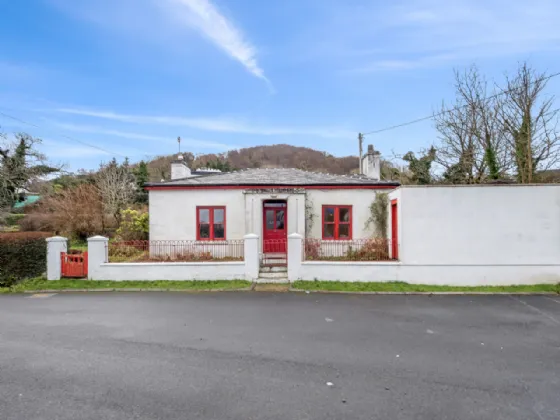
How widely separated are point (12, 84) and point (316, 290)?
17.4m

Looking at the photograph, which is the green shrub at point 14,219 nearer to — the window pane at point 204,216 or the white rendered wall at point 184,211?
the white rendered wall at point 184,211

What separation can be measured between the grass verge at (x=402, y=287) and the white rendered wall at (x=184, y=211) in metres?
5.17

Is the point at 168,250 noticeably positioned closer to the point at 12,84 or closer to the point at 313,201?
the point at 313,201

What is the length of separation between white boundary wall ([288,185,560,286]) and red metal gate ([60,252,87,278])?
7120 mm

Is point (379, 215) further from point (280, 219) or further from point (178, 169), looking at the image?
point (178, 169)

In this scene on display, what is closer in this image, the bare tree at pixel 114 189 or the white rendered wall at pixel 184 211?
the white rendered wall at pixel 184 211

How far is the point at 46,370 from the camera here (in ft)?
15.5

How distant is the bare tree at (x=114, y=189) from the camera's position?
26.6m

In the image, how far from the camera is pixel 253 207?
14414mm

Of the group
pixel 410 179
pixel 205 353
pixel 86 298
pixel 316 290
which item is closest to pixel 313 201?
pixel 316 290

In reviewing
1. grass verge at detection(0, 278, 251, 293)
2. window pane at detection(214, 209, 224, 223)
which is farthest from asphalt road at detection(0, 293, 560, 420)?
window pane at detection(214, 209, 224, 223)

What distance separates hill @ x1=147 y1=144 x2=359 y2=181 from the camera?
43469 millimetres

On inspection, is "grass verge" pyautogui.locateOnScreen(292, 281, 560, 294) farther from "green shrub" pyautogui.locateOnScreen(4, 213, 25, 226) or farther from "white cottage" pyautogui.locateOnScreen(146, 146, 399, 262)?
"green shrub" pyautogui.locateOnScreen(4, 213, 25, 226)

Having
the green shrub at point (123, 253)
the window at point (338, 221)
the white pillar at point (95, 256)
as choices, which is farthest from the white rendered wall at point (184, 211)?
the window at point (338, 221)
